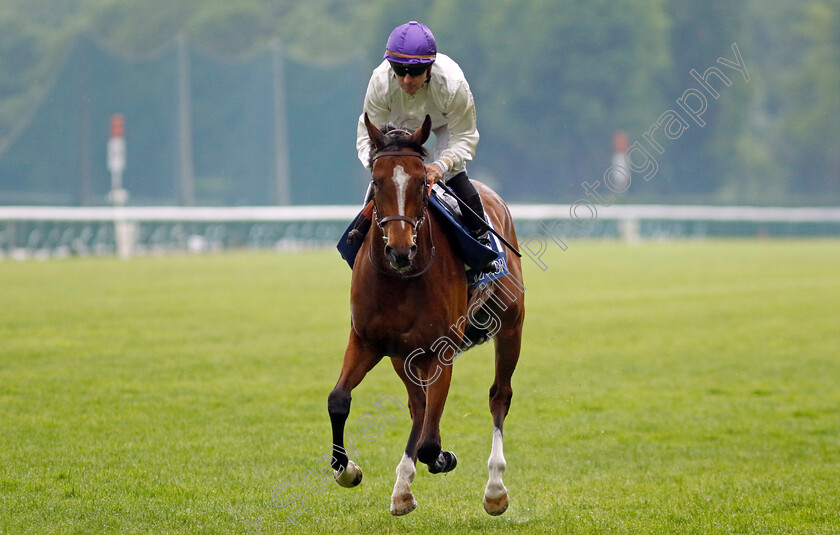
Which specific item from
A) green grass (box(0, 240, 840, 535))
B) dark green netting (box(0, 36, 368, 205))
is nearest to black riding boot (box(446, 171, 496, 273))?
green grass (box(0, 240, 840, 535))

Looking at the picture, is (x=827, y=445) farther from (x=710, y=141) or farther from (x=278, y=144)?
(x=710, y=141)

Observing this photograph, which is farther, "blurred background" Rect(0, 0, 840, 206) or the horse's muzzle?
"blurred background" Rect(0, 0, 840, 206)

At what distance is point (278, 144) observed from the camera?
46.6 meters

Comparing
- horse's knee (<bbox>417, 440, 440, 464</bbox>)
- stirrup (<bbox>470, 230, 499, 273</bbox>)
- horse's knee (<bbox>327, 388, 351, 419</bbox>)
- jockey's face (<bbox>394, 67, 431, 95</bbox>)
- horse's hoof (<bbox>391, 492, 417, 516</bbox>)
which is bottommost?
horse's hoof (<bbox>391, 492, 417, 516</bbox>)

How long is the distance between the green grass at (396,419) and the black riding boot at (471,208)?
5.50 ft

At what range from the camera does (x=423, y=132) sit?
610cm

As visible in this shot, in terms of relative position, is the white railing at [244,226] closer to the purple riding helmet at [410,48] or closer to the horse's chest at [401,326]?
the purple riding helmet at [410,48]

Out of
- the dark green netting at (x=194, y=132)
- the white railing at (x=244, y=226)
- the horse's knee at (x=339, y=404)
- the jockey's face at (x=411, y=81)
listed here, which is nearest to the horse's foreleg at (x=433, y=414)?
the horse's knee at (x=339, y=404)

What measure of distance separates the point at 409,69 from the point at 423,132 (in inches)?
19.7

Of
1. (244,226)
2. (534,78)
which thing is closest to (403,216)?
(244,226)

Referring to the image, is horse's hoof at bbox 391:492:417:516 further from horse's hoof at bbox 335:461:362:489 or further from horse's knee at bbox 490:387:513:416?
horse's knee at bbox 490:387:513:416

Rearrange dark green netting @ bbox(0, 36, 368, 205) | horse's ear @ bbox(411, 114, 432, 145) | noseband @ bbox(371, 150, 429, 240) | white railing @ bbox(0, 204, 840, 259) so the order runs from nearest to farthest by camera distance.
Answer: noseband @ bbox(371, 150, 429, 240) → horse's ear @ bbox(411, 114, 432, 145) → white railing @ bbox(0, 204, 840, 259) → dark green netting @ bbox(0, 36, 368, 205)

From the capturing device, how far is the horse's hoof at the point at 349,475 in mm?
6266

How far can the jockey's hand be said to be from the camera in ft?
20.7
